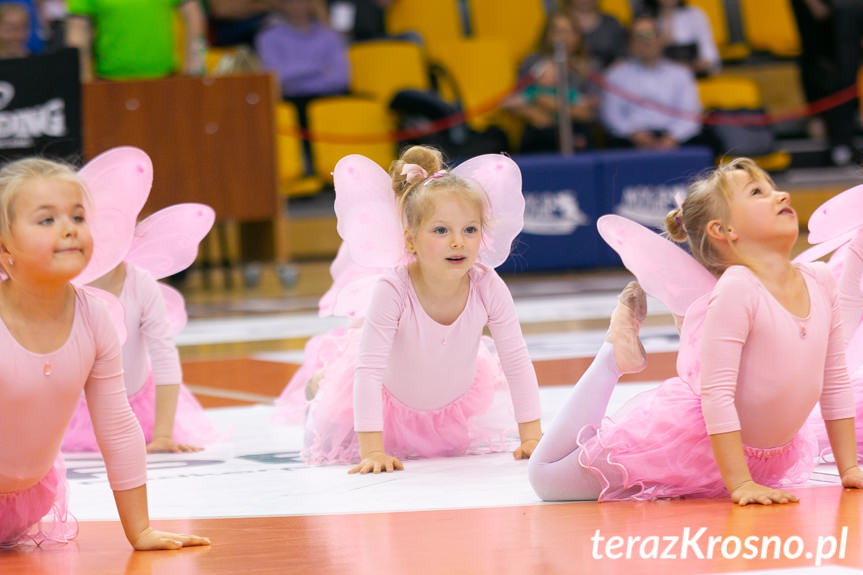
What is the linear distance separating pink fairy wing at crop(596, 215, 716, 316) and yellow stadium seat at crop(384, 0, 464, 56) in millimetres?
7129

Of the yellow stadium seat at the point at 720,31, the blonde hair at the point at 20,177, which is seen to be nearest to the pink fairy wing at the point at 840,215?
the blonde hair at the point at 20,177

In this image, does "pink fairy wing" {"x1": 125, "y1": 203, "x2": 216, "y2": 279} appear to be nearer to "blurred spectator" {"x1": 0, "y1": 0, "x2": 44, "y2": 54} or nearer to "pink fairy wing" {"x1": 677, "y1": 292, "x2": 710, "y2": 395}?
"pink fairy wing" {"x1": 677, "y1": 292, "x2": 710, "y2": 395}

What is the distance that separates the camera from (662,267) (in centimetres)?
264

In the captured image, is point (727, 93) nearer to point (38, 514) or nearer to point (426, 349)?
point (426, 349)

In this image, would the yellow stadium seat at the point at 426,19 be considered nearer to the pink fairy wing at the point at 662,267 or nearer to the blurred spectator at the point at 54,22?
the blurred spectator at the point at 54,22

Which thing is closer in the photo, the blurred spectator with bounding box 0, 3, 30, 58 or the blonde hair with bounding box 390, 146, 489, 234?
the blonde hair with bounding box 390, 146, 489, 234

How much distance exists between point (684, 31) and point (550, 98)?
1.30 m

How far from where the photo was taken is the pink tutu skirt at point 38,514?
2385 millimetres

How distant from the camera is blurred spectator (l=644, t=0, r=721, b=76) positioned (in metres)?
9.35

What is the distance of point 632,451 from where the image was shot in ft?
8.42

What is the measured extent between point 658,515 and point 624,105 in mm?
6943

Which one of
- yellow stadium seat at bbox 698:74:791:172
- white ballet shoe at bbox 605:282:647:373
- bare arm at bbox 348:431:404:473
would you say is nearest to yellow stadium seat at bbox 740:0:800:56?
yellow stadium seat at bbox 698:74:791:172

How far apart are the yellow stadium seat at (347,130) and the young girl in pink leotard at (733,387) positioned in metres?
6.35

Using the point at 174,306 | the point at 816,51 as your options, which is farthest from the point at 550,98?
the point at 174,306
